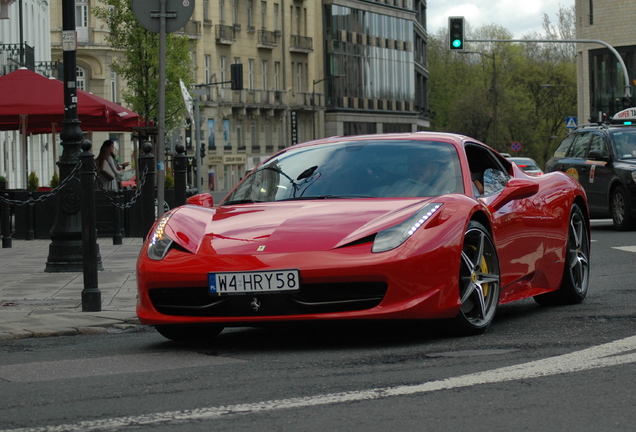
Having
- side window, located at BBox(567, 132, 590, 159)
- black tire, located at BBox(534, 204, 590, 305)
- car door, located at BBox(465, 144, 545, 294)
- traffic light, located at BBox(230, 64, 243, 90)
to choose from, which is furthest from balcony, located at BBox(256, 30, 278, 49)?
car door, located at BBox(465, 144, 545, 294)

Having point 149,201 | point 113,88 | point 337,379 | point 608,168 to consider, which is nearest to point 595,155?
point 608,168

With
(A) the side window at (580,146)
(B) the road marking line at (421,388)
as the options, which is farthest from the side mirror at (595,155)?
(B) the road marking line at (421,388)

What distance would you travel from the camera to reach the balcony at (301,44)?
91000 millimetres

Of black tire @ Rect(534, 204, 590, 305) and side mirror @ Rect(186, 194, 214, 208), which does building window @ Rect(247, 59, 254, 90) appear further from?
side mirror @ Rect(186, 194, 214, 208)

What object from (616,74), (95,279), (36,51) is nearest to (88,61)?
(36,51)

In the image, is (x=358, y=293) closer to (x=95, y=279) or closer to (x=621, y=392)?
(x=621, y=392)

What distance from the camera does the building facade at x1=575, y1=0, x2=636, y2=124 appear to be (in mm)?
62312

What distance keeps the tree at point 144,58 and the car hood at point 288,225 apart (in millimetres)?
45081

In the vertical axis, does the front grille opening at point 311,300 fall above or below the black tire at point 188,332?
above

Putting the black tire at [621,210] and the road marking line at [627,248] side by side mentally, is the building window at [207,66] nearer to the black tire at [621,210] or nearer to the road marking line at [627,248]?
the black tire at [621,210]

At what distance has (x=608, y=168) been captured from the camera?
20.6m

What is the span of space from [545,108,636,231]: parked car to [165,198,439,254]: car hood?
12988 millimetres

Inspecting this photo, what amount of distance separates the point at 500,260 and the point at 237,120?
77.0 meters

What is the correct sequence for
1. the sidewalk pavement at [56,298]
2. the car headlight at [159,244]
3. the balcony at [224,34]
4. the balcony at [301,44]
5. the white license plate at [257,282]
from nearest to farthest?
the white license plate at [257,282], the car headlight at [159,244], the sidewalk pavement at [56,298], the balcony at [224,34], the balcony at [301,44]
